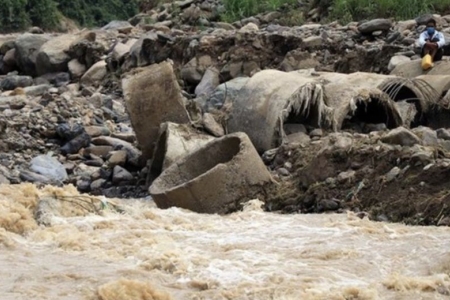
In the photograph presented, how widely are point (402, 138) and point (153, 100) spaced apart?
325cm

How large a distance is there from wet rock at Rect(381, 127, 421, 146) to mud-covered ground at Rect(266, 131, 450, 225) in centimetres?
14

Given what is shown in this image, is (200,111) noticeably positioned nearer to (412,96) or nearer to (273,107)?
(273,107)

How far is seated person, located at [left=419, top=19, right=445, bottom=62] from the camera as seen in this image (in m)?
12.4

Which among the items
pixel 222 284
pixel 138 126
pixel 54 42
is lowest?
pixel 54 42

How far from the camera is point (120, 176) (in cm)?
1041

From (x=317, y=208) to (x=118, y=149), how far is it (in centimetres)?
419

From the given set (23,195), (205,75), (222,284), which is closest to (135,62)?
(205,75)

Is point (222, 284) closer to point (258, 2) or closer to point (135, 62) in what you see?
point (135, 62)

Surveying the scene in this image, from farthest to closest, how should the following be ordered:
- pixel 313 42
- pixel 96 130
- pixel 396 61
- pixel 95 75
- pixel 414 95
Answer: pixel 95 75
pixel 313 42
pixel 396 61
pixel 96 130
pixel 414 95

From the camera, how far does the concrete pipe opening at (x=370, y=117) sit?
1030 cm

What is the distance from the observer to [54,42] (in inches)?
752

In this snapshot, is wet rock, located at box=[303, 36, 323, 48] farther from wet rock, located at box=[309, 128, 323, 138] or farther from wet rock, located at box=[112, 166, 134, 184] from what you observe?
wet rock, located at box=[112, 166, 134, 184]

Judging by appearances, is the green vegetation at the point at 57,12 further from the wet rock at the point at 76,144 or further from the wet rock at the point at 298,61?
the wet rock at the point at 76,144

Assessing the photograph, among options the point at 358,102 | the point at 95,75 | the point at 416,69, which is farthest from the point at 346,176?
the point at 95,75
